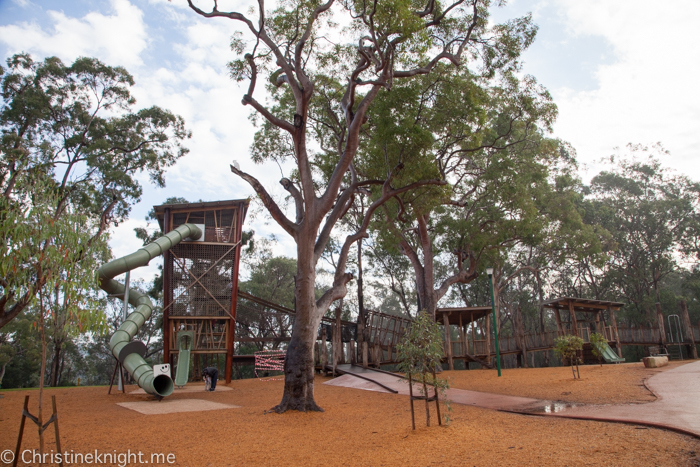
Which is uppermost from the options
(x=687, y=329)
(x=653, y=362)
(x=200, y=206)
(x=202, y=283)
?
(x=200, y=206)

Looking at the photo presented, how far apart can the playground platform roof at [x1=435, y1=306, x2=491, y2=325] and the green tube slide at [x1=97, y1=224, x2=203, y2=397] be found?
38.5 ft

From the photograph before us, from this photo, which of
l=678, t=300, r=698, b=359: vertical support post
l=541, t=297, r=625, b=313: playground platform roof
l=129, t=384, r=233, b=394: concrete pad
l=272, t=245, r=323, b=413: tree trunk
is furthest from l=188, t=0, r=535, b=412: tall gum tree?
l=678, t=300, r=698, b=359: vertical support post

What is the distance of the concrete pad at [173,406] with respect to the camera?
1074 centimetres

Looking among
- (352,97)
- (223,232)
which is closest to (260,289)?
(223,232)

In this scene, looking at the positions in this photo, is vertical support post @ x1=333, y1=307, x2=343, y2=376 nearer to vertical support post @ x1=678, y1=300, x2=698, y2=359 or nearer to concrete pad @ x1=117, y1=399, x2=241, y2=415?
concrete pad @ x1=117, y1=399, x2=241, y2=415

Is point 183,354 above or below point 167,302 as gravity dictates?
below

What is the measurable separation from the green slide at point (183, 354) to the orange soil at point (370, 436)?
14.9 feet

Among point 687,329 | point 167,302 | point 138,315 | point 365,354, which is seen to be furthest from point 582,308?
point 138,315

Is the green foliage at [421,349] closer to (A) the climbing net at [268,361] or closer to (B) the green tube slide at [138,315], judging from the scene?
(B) the green tube slide at [138,315]

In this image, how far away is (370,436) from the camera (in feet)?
23.6

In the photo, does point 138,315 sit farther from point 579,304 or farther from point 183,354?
point 579,304

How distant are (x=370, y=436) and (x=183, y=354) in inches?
464

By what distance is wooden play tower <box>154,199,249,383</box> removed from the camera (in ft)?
57.7

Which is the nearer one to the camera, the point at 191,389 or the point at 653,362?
the point at 653,362
